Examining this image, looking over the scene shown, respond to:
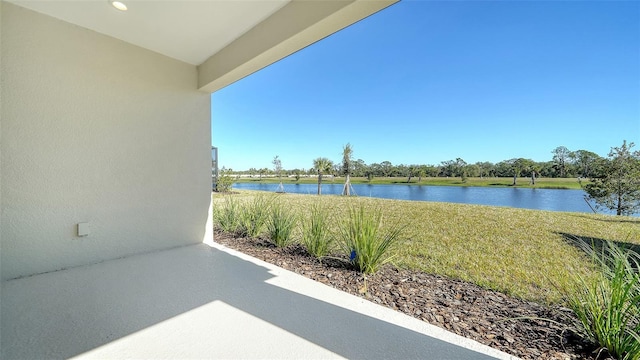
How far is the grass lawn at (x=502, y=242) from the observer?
84.0 inches

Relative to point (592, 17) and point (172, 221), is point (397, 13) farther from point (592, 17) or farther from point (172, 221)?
point (172, 221)

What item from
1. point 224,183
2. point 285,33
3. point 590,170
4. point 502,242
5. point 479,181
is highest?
point 285,33

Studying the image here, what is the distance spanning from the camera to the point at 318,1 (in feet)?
5.79

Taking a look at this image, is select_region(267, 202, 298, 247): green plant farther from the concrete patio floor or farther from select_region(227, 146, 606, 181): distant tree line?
select_region(227, 146, 606, 181): distant tree line

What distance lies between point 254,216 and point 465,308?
117 inches

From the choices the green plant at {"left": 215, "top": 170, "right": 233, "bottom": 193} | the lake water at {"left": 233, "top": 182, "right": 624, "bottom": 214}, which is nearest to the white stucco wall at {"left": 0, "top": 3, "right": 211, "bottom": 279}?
the lake water at {"left": 233, "top": 182, "right": 624, "bottom": 214}

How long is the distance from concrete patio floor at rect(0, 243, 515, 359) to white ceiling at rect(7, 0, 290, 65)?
2464mm

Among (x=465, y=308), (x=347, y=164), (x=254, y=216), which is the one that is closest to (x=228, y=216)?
(x=254, y=216)

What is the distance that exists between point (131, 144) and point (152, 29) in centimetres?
130

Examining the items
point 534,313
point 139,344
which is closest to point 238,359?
Answer: point 139,344

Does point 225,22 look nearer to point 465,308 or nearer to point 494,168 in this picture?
point 465,308

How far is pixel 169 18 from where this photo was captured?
2.21 meters

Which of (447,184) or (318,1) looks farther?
(447,184)

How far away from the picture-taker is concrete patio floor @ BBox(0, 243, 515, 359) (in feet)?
4.28
